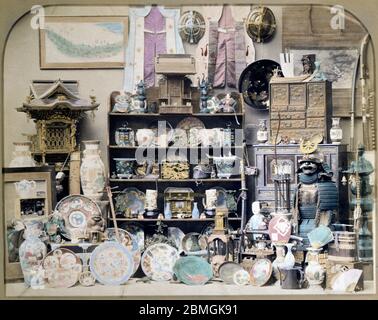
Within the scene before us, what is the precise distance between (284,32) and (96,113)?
1.41 meters

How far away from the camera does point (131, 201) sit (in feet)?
15.3

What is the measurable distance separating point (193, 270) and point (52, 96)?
5.03ft

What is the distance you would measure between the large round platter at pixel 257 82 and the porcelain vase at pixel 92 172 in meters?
1.09

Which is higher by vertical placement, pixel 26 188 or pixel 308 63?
pixel 308 63

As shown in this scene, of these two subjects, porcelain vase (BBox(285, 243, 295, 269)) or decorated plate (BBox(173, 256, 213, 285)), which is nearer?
porcelain vase (BBox(285, 243, 295, 269))

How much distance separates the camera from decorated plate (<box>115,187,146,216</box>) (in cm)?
464

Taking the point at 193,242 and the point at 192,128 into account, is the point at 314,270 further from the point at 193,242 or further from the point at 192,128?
the point at 192,128

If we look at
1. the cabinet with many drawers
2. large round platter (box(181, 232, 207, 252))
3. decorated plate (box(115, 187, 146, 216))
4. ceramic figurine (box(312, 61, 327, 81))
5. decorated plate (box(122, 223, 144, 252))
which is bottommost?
large round platter (box(181, 232, 207, 252))

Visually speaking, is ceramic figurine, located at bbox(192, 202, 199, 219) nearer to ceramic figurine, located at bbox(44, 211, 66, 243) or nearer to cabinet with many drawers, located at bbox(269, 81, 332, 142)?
cabinet with many drawers, located at bbox(269, 81, 332, 142)

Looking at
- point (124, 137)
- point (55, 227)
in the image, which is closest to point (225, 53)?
point (124, 137)

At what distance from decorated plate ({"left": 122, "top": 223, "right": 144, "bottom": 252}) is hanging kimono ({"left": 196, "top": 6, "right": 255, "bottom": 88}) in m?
1.12

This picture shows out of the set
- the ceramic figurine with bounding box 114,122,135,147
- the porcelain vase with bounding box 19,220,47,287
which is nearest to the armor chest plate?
the ceramic figurine with bounding box 114,122,135,147

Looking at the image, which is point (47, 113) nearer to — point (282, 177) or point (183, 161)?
point (183, 161)
